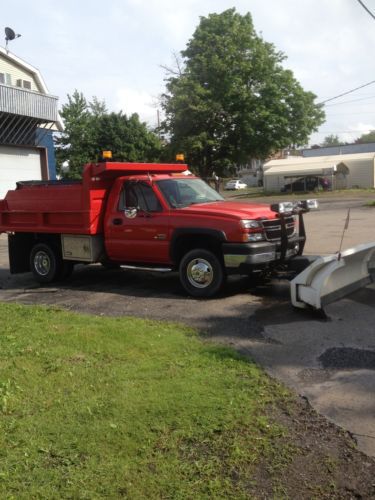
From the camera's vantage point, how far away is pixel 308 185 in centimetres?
5034

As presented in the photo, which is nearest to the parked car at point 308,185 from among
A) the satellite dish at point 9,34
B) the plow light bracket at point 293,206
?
the satellite dish at point 9,34

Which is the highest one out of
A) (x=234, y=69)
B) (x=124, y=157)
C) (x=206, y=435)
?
(x=234, y=69)

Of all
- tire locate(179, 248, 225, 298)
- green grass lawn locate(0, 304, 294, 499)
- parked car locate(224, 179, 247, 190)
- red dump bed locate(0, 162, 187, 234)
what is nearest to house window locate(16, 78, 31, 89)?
red dump bed locate(0, 162, 187, 234)

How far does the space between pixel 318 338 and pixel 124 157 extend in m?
36.5

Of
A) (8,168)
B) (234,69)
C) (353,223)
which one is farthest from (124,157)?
(353,223)

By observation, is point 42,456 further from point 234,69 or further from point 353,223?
point 234,69

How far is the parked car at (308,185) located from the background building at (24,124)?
28550 mm

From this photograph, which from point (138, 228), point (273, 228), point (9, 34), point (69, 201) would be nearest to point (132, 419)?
point (273, 228)

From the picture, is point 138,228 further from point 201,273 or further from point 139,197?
point 201,273

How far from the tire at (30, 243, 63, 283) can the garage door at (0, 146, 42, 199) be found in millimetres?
14882

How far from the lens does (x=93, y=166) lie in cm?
880

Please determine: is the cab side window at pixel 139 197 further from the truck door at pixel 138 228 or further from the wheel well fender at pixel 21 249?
the wheel well fender at pixel 21 249

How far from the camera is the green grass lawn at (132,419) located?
3.11m

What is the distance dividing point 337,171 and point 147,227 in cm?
4584
